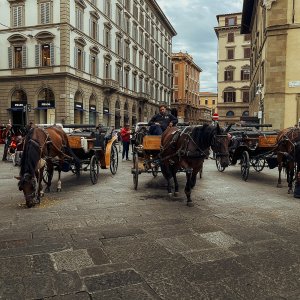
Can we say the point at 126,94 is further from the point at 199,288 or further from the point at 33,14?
the point at 199,288

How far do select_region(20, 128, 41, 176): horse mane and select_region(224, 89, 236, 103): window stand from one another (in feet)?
207

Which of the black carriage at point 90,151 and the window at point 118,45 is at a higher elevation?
the window at point 118,45

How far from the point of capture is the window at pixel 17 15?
3247 cm

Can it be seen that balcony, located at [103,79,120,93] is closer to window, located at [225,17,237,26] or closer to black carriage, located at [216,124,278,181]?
black carriage, located at [216,124,278,181]

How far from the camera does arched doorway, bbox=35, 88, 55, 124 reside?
105ft

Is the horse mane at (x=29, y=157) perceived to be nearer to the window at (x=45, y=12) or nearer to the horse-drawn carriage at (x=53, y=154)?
the horse-drawn carriage at (x=53, y=154)

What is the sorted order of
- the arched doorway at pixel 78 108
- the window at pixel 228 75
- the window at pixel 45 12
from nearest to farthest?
the window at pixel 45 12, the arched doorway at pixel 78 108, the window at pixel 228 75

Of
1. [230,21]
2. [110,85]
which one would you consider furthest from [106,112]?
[230,21]

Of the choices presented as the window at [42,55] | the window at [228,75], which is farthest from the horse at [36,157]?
the window at [228,75]

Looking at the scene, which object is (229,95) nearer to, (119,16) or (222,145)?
(119,16)

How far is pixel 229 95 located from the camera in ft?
220

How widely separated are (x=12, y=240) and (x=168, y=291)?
2390 millimetres

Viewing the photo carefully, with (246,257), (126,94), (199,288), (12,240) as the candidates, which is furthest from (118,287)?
(126,94)

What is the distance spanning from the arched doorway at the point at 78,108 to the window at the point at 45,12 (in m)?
6.78
